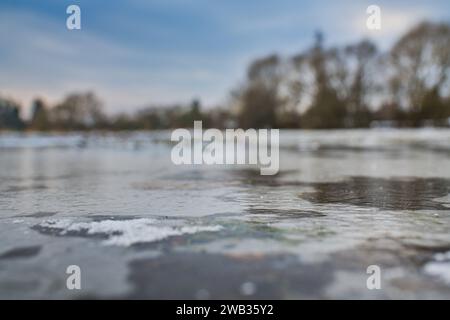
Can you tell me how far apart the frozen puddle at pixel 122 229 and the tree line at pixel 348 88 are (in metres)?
42.5

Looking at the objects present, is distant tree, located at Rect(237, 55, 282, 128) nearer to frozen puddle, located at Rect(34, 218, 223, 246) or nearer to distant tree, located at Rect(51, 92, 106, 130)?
A: distant tree, located at Rect(51, 92, 106, 130)


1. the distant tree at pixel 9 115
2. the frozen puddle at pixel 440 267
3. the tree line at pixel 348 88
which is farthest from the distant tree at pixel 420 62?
the distant tree at pixel 9 115

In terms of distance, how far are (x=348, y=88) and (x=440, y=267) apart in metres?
50.6

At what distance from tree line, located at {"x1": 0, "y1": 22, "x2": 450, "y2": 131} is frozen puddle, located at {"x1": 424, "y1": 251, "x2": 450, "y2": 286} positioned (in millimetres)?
42030

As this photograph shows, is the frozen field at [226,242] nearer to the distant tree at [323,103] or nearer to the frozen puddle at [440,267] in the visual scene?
the frozen puddle at [440,267]

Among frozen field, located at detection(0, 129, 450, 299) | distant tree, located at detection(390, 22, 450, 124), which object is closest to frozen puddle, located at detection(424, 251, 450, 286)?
frozen field, located at detection(0, 129, 450, 299)

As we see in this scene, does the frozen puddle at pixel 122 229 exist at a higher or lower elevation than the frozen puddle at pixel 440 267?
higher

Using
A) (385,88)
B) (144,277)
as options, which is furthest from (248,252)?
(385,88)

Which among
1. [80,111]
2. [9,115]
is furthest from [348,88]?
[9,115]

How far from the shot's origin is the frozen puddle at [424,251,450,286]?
3.29 m

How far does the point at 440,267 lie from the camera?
3.47 m

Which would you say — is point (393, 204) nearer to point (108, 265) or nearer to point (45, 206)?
point (108, 265)

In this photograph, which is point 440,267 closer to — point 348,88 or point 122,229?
point 122,229

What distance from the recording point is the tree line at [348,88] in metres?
42.5
